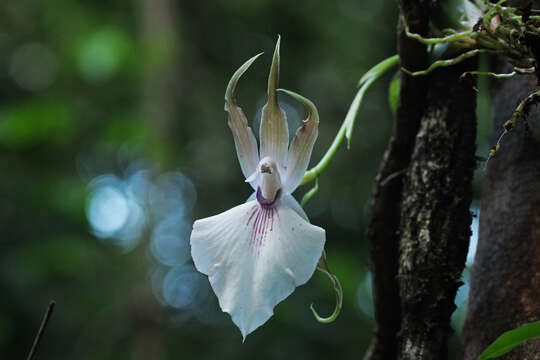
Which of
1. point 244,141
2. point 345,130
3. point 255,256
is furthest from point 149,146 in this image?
point 255,256

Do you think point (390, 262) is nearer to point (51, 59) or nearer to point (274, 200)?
point (274, 200)

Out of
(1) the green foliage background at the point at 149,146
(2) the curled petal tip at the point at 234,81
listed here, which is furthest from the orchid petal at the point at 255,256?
(1) the green foliage background at the point at 149,146

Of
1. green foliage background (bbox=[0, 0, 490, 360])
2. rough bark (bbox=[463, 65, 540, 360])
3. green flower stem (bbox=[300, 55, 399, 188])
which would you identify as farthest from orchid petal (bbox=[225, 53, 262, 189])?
green foliage background (bbox=[0, 0, 490, 360])

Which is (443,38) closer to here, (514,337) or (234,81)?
(234,81)

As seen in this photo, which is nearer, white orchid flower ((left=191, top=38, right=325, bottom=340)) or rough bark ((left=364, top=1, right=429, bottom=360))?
white orchid flower ((left=191, top=38, right=325, bottom=340))

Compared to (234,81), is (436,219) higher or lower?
lower

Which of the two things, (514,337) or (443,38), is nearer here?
(514,337)

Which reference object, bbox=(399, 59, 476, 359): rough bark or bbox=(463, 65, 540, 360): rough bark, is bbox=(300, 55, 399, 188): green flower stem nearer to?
bbox=(399, 59, 476, 359): rough bark
